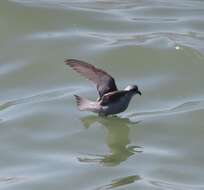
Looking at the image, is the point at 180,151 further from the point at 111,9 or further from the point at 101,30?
the point at 111,9

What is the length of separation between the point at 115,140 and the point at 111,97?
0.34m

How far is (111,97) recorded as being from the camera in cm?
839

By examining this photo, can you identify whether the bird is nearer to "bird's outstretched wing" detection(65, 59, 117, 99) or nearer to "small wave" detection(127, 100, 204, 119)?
"bird's outstretched wing" detection(65, 59, 117, 99)

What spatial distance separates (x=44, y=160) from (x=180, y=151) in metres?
1.03

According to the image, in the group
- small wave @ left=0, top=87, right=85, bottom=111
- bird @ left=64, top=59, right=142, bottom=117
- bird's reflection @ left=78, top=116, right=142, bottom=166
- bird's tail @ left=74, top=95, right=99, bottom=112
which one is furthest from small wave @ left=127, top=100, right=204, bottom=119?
small wave @ left=0, top=87, right=85, bottom=111

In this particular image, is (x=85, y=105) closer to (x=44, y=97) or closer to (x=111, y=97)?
(x=111, y=97)

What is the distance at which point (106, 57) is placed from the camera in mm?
9914

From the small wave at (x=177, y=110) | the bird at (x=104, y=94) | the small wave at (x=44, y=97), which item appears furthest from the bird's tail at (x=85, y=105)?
the small wave at (x=44, y=97)

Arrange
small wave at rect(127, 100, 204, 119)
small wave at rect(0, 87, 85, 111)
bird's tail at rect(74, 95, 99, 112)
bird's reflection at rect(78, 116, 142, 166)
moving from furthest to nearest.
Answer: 1. small wave at rect(0, 87, 85, 111)
2. small wave at rect(127, 100, 204, 119)
3. bird's tail at rect(74, 95, 99, 112)
4. bird's reflection at rect(78, 116, 142, 166)

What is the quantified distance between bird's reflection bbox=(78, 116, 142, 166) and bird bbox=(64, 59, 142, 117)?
0.14m

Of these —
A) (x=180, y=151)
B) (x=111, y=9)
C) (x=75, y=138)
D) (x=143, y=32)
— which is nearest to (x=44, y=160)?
(x=75, y=138)

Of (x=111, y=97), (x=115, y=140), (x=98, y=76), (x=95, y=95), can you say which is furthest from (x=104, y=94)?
(x=95, y=95)

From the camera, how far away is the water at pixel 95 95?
7625 millimetres

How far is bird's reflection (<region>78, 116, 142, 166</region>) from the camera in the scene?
7.87m
